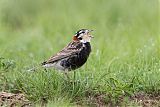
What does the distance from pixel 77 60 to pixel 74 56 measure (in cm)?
8

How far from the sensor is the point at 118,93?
723cm

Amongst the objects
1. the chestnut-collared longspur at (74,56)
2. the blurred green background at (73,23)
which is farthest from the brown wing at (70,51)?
the blurred green background at (73,23)

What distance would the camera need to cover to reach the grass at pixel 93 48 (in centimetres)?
727

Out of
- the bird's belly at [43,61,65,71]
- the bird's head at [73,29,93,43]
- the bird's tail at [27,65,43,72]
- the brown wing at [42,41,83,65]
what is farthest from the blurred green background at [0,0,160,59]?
the bird's tail at [27,65,43,72]

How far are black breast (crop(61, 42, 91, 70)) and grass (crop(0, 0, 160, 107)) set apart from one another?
0.31 ft

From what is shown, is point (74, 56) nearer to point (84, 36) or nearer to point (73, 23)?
point (84, 36)

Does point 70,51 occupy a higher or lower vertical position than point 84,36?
lower

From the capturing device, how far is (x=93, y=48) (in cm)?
1123

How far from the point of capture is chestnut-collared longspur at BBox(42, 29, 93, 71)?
7941 millimetres

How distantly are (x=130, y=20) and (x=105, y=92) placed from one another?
6007 mm

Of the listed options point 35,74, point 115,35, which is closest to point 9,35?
point 115,35

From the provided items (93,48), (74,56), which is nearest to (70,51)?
(74,56)

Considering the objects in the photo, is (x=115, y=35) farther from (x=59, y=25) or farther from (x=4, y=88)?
(x=4, y=88)

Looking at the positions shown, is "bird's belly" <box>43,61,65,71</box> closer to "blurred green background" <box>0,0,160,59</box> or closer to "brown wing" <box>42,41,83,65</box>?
"brown wing" <box>42,41,83,65</box>
